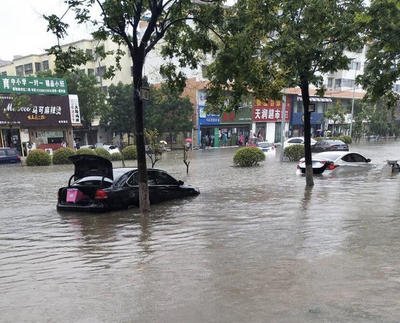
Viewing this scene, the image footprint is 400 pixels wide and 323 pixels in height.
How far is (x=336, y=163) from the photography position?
18594 mm

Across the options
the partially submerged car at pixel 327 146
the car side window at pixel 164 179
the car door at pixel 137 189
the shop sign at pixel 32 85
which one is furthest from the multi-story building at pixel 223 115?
the car door at pixel 137 189

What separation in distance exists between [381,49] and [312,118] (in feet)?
172

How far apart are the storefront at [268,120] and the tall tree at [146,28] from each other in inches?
1730

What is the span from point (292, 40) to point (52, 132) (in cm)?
3380

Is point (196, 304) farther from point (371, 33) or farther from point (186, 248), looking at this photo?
point (371, 33)

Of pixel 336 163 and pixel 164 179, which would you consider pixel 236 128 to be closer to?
pixel 336 163

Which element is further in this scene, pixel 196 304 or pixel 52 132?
pixel 52 132

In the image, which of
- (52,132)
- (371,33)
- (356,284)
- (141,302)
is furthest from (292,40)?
(52,132)

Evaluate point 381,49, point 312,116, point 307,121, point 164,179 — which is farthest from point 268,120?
point 164,179

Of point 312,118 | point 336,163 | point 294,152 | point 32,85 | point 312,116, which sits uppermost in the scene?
point 32,85

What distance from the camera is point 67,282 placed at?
5742 mm

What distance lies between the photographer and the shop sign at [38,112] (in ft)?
125

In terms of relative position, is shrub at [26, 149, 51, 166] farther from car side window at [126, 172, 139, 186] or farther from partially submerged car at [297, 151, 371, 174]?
car side window at [126, 172, 139, 186]

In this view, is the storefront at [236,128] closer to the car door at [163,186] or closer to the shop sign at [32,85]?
the shop sign at [32,85]
